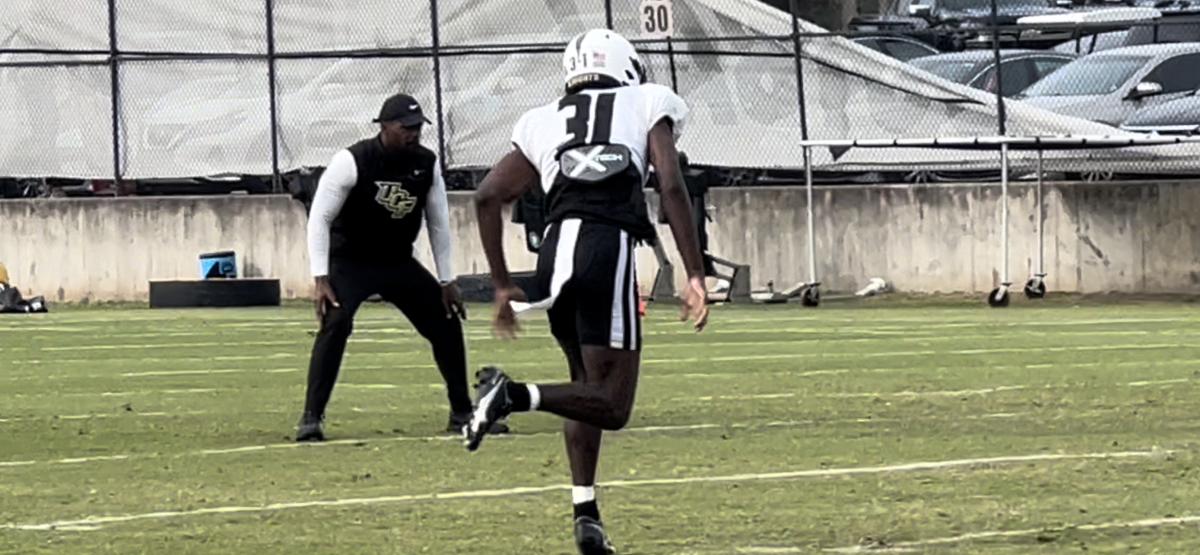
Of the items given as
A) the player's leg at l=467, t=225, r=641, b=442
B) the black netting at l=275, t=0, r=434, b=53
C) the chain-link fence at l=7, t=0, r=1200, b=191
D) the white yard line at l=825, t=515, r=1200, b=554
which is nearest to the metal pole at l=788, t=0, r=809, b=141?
the chain-link fence at l=7, t=0, r=1200, b=191

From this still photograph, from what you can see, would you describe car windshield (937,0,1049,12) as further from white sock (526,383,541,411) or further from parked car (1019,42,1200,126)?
white sock (526,383,541,411)

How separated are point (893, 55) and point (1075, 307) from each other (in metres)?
5.59

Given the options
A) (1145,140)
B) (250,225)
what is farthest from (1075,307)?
(250,225)

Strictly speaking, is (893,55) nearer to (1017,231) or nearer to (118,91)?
(1017,231)

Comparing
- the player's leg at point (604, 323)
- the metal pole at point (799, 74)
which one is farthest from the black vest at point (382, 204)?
the metal pole at point (799, 74)

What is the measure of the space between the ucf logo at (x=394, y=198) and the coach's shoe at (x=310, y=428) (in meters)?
1.15

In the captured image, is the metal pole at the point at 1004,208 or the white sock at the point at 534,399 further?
the metal pole at the point at 1004,208

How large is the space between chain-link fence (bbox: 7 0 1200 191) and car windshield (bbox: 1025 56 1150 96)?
0.03 metres

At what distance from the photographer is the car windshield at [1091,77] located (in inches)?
1180

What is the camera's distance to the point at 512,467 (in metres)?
12.4

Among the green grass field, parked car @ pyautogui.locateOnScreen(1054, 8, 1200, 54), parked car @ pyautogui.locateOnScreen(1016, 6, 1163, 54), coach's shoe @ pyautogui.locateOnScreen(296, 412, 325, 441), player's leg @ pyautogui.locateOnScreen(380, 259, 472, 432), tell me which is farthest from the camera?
parked car @ pyautogui.locateOnScreen(1016, 6, 1163, 54)

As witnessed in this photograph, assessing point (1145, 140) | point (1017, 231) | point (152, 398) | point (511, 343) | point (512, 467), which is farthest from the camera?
point (1017, 231)

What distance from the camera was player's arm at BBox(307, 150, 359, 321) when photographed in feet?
45.9

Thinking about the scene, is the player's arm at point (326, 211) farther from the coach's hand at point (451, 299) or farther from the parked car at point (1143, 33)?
the parked car at point (1143, 33)
